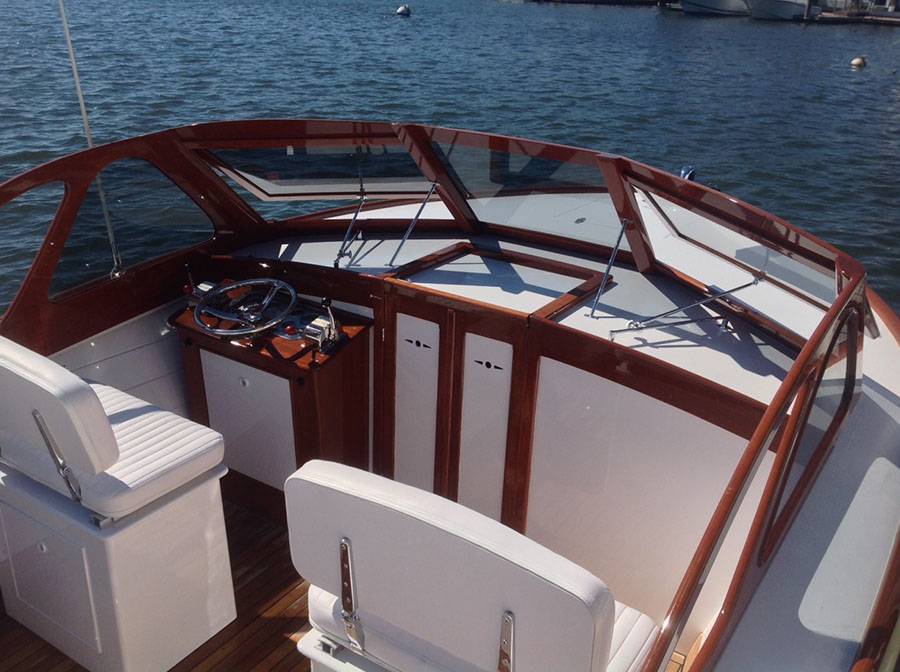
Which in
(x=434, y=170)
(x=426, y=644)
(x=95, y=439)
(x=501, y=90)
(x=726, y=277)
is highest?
(x=434, y=170)

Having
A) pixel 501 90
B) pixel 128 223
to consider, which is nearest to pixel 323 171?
pixel 128 223

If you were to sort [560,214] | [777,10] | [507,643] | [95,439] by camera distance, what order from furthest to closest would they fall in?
[777,10] → [560,214] → [95,439] → [507,643]

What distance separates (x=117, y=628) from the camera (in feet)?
6.06

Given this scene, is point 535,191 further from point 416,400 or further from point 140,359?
point 140,359

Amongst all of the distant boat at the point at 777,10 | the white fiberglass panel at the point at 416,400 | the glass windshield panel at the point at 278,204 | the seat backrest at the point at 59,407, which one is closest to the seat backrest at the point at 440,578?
the seat backrest at the point at 59,407

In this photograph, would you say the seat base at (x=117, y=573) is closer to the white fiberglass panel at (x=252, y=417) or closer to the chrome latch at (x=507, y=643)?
the white fiberglass panel at (x=252, y=417)

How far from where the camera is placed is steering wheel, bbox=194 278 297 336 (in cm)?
236

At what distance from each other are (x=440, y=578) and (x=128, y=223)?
1.70 metres

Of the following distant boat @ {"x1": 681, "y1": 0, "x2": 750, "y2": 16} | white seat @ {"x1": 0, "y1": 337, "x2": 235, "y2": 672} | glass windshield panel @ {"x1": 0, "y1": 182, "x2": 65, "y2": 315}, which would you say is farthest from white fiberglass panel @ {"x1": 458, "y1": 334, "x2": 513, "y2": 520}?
distant boat @ {"x1": 681, "y1": 0, "x2": 750, "y2": 16}

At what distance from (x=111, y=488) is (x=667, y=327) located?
145 centimetres

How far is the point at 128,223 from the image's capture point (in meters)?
2.41

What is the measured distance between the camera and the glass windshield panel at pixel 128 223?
2.28 metres

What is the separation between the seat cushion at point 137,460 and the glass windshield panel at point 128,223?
0.52m

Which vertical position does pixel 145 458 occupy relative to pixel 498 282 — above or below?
below
